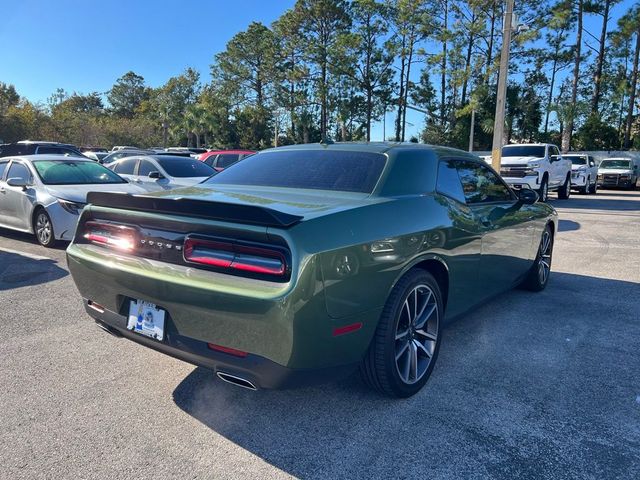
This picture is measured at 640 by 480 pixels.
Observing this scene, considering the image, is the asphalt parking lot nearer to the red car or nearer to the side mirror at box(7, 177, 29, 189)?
the side mirror at box(7, 177, 29, 189)

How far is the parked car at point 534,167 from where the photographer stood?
14.6 m

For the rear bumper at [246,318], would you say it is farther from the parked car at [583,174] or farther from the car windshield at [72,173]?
the parked car at [583,174]

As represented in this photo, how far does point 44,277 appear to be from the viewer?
563 cm

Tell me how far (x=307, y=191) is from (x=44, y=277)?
13.4 ft

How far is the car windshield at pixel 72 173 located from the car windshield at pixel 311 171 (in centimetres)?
521

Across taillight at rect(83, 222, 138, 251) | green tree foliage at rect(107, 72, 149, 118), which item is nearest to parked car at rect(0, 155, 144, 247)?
taillight at rect(83, 222, 138, 251)

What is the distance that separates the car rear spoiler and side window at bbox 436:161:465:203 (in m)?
1.58

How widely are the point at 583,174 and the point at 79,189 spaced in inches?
776

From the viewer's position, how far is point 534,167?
47.6ft

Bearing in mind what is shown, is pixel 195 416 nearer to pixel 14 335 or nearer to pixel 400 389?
pixel 400 389

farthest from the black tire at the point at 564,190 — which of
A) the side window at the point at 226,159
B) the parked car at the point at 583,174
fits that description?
the side window at the point at 226,159

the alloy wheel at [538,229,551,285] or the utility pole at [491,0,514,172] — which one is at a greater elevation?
the utility pole at [491,0,514,172]

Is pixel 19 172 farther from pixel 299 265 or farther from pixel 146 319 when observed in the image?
pixel 299 265

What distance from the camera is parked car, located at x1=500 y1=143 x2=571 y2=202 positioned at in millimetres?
14555
